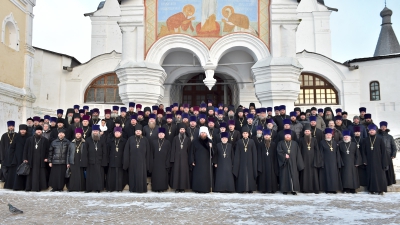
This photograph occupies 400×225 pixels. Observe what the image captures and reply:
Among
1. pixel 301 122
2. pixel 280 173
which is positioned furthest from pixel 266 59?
pixel 280 173

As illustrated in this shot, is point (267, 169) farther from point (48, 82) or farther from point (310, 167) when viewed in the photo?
point (48, 82)

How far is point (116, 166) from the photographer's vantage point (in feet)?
25.2

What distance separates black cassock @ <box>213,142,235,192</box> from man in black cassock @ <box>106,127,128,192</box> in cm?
189

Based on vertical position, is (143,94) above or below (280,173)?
above

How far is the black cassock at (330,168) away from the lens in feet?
24.6

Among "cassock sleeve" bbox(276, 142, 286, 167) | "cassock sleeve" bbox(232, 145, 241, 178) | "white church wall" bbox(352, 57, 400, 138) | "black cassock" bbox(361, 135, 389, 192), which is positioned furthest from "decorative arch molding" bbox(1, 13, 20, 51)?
"white church wall" bbox(352, 57, 400, 138)

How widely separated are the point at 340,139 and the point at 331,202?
7.92ft

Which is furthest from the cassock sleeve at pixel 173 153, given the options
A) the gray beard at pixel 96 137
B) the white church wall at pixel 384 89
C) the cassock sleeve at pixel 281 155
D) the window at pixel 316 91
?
the white church wall at pixel 384 89

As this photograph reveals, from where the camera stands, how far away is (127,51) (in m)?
11.8

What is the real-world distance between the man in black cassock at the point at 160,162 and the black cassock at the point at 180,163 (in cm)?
12

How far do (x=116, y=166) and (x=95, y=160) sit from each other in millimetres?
433

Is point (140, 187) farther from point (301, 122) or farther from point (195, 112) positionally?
point (301, 122)

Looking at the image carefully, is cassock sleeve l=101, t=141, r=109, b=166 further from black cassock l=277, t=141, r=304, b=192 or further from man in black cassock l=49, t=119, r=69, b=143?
black cassock l=277, t=141, r=304, b=192

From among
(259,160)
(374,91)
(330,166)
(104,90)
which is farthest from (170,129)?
(374,91)
